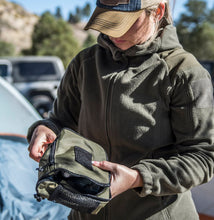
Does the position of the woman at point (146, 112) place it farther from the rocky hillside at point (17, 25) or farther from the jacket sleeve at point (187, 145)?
the rocky hillside at point (17, 25)

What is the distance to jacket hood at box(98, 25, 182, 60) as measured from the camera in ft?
4.23

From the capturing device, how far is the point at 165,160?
1214mm

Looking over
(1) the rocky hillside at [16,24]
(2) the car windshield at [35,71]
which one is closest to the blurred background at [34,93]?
(2) the car windshield at [35,71]

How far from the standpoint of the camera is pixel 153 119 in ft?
4.09

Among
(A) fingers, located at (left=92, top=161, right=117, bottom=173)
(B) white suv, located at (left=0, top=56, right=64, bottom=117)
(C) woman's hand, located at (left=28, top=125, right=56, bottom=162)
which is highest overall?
(A) fingers, located at (left=92, top=161, right=117, bottom=173)

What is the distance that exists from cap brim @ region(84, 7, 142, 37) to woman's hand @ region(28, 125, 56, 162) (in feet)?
1.55

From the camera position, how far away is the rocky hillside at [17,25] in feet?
184

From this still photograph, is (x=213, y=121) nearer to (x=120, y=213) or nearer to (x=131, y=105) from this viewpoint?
(x=131, y=105)

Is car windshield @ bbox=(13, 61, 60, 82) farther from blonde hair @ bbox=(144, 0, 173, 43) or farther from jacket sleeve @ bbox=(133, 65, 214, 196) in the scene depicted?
jacket sleeve @ bbox=(133, 65, 214, 196)

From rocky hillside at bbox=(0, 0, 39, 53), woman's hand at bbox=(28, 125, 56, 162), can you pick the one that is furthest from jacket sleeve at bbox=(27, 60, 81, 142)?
rocky hillside at bbox=(0, 0, 39, 53)

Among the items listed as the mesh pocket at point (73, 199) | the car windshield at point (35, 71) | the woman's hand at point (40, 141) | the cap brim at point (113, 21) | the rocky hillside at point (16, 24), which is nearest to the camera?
the mesh pocket at point (73, 199)

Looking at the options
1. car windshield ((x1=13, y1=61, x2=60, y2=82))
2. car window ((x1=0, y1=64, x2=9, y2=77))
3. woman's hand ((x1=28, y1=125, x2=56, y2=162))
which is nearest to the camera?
woman's hand ((x1=28, y1=125, x2=56, y2=162))

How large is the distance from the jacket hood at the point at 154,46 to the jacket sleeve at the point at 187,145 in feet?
0.50

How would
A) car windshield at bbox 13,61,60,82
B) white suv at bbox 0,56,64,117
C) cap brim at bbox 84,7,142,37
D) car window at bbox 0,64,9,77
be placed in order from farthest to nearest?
car windshield at bbox 13,61,60,82
white suv at bbox 0,56,64,117
car window at bbox 0,64,9,77
cap brim at bbox 84,7,142,37
